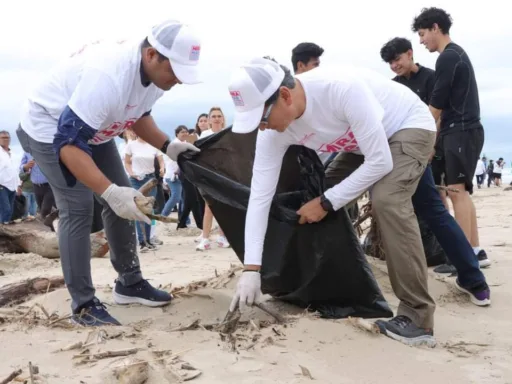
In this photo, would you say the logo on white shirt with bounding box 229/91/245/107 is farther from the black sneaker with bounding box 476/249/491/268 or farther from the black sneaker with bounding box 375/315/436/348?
the black sneaker with bounding box 476/249/491/268

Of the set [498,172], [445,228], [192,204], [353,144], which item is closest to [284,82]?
[353,144]

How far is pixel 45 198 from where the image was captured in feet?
24.5

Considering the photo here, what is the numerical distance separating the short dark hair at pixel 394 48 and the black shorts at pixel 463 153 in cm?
73

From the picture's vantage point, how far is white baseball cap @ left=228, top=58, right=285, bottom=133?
2225 millimetres

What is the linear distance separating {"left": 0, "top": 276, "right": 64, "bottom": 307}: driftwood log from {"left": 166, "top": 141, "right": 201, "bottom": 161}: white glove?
3.38 feet

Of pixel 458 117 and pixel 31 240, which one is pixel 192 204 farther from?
pixel 458 117

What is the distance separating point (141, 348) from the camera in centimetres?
214

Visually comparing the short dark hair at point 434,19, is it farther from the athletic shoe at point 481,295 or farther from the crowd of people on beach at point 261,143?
the athletic shoe at point 481,295

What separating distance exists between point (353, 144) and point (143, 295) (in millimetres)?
1436

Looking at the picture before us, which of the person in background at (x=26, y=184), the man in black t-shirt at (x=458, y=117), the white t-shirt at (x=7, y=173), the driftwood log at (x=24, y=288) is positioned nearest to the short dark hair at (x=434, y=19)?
the man in black t-shirt at (x=458, y=117)

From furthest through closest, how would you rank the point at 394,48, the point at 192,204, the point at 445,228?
the point at 192,204
the point at 394,48
the point at 445,228

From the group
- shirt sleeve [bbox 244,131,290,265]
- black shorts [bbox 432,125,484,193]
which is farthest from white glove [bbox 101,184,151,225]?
black shorts [bbox 432,125,484,193]

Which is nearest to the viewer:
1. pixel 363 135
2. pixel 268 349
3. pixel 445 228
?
pixel 268 349

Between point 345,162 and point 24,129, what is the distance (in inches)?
61.1
